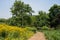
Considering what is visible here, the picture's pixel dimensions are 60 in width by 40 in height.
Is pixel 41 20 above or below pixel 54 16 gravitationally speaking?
below

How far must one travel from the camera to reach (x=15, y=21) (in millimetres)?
46188

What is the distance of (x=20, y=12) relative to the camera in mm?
47406

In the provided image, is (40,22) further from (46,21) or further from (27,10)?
(27,10)

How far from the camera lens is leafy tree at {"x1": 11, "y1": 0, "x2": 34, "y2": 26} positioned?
4662 cm

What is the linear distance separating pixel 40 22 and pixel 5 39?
40756 millimetres

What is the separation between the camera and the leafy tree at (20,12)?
46.6 m

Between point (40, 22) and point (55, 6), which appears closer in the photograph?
point (40, 22)

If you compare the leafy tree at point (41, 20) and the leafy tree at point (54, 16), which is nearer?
the leafy tree at point (54, 16)

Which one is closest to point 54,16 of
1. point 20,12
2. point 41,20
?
point 41,20

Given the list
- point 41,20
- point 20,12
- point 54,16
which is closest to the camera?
point 20,12

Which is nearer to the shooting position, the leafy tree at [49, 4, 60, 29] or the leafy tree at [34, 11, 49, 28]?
the leafy tree at [49, 4, 60, 29]

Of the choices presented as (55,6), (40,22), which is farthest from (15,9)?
(55,6)

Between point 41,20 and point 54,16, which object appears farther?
point 54,16

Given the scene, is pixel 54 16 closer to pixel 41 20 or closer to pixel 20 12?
pixel 41 20
